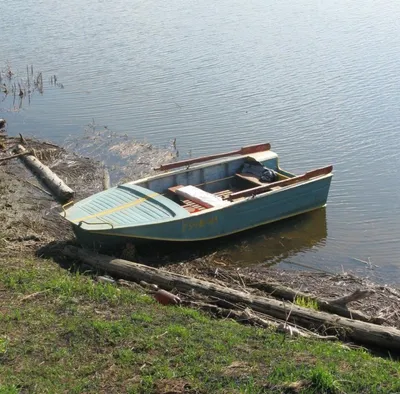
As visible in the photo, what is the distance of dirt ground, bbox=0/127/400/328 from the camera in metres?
12.4

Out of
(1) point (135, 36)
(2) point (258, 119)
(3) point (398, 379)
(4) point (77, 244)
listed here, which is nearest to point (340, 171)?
(2) point (258, 119)

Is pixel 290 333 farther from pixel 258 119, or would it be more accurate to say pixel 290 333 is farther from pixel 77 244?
pixel 258 119

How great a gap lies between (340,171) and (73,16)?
24.4 meters

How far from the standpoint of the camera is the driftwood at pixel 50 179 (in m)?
15.7

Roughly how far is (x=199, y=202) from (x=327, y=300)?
4.04m

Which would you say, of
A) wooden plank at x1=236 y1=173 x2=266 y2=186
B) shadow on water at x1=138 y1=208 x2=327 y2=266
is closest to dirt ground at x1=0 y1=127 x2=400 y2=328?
shadow on water at x1=138 y1=208 x2=327 y2=266

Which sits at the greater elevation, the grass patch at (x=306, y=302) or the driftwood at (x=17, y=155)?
A: the driftwood at (x=17, y=155)

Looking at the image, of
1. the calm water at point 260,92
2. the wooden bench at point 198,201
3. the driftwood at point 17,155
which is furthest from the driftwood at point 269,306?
the driftwood at point 17,155

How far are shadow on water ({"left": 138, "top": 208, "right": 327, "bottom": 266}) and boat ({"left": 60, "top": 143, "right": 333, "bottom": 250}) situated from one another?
1.19 feet

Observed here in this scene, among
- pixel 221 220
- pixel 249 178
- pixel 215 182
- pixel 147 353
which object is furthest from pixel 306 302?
pixel 215 182

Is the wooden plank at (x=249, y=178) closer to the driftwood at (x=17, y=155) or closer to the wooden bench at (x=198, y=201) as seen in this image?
the wooden bench at (x=198, y=201)

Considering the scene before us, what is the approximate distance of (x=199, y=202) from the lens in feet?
46.1

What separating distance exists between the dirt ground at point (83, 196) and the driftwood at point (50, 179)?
0.17m

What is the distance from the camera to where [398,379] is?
7.55 m
